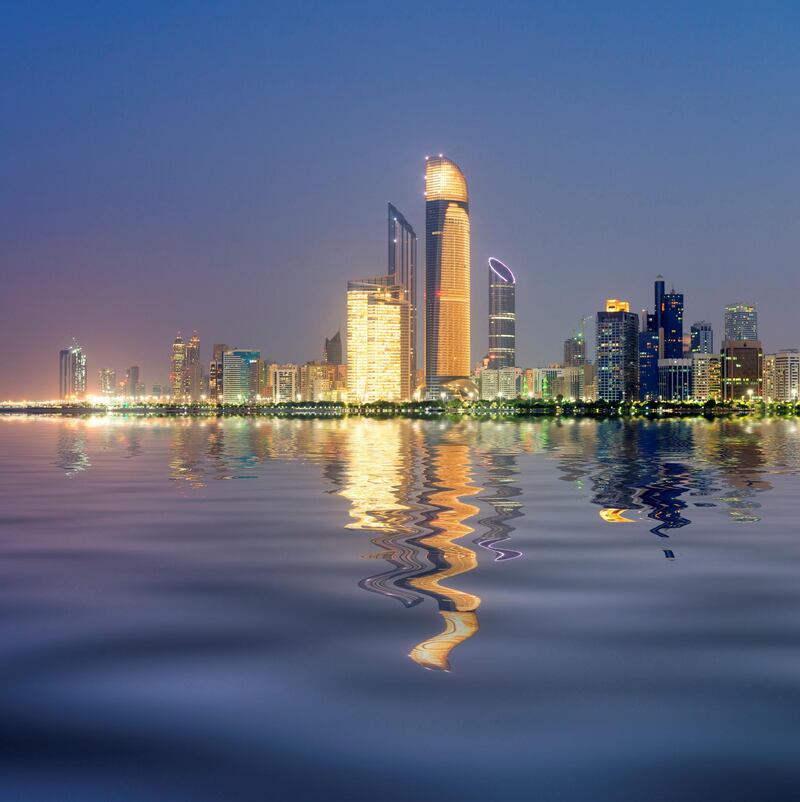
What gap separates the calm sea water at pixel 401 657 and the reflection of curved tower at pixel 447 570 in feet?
0.26

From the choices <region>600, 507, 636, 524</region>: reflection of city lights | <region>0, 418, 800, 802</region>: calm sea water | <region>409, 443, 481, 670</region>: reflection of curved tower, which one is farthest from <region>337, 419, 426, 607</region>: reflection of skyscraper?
<region>600, 507, 636, 524</region>: reflection of city lights

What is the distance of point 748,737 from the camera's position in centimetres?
958

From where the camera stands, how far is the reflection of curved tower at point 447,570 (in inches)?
516

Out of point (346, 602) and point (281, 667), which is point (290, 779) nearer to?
point (281, 667)

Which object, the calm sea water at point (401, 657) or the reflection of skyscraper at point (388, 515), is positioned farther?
the reflection of skyscraper at point (388, 515)

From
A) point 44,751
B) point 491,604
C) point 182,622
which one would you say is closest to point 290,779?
point 44,751

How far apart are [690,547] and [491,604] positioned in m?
8.69

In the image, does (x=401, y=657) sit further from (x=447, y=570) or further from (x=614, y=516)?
(x=614, y=516)

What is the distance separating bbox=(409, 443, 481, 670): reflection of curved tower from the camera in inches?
A: 516

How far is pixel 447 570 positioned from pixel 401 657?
690cm

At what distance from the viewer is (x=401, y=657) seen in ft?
41.4

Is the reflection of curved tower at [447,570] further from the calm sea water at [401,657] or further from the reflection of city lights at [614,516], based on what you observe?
the reflection of city lights at [614,516]

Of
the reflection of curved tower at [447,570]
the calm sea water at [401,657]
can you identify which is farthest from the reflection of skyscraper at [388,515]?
the reflection of curved tower at [447,570]

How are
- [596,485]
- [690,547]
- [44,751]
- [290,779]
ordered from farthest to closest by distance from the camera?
[596,485] → [690,547] → [44,751] → [290,779]
